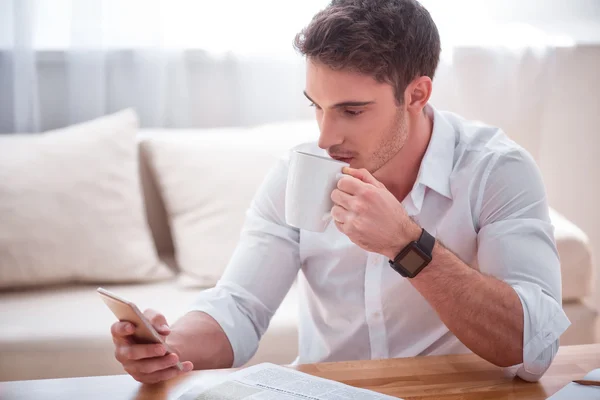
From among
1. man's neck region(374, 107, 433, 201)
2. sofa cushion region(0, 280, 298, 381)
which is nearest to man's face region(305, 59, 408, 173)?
man's neck region(374, 107, 433, 201)

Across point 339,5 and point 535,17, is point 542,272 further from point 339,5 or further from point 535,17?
point 535,17

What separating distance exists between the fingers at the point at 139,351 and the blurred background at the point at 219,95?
2.93ft

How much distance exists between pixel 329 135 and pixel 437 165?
23cm

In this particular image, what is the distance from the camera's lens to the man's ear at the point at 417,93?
4.59 feet

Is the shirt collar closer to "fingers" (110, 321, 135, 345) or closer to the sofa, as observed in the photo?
"fingers" (110, 321, 135, 345)

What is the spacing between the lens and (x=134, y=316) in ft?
3.43

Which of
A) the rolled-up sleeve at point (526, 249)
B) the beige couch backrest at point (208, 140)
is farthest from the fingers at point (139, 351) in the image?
the beige couch backrest at point (208, 140)

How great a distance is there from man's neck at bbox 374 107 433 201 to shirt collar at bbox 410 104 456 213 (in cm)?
3

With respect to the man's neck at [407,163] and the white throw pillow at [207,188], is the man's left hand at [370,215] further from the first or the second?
the white throw pillow at [207,188]

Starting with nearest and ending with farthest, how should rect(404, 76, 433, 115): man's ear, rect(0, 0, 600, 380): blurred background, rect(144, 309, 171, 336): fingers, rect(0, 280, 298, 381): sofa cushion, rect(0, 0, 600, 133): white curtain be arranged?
rect(144, 309, 171, 336): fingers < rect(404, 76, 433, 115): man's ear < rect(0, 280, 298, 381): sofa cushion < rect(0, 0, 600, 380): blurred background < rect(0, 0, 600, 133): white curtain

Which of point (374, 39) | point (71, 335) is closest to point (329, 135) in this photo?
point (374, 39)

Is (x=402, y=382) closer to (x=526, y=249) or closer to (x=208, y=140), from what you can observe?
(x=526, y=249)

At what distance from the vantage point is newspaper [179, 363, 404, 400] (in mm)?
956

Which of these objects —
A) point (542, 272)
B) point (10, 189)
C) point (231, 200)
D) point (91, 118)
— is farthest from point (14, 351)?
point (542, 272)
